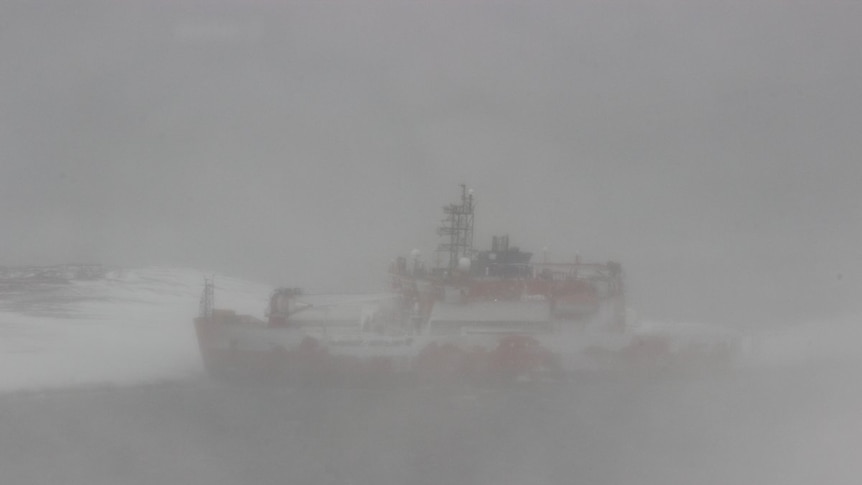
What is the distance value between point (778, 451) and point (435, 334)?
Answer: 11.7 meters

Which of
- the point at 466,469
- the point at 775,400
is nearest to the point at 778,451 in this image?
the point at 466,469

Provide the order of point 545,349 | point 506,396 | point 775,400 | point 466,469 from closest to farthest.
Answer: point 466,469 < point 775,400 < point 506,396 < point 545,349

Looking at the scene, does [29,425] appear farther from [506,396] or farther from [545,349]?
[545,349]

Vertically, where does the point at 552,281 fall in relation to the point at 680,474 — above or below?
above

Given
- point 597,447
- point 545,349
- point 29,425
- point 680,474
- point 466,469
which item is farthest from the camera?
point 545,349

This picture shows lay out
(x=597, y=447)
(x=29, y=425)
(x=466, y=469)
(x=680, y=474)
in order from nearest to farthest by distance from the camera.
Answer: (x=680, y=474) < (x=466, y=469) < (x=597, y=447) < (x=29, y=425)

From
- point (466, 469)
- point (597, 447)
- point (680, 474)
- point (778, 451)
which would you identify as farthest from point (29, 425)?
point (778, 451)

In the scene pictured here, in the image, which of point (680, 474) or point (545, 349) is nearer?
point (680, 474)

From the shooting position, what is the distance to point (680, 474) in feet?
43.1

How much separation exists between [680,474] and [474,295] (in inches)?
A: 479

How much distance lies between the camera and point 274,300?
24.8m

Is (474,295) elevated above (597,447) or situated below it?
above

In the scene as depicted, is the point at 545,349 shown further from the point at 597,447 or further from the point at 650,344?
the point at 597,447

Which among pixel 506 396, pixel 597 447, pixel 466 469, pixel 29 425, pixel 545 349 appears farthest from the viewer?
pixel 545 349
